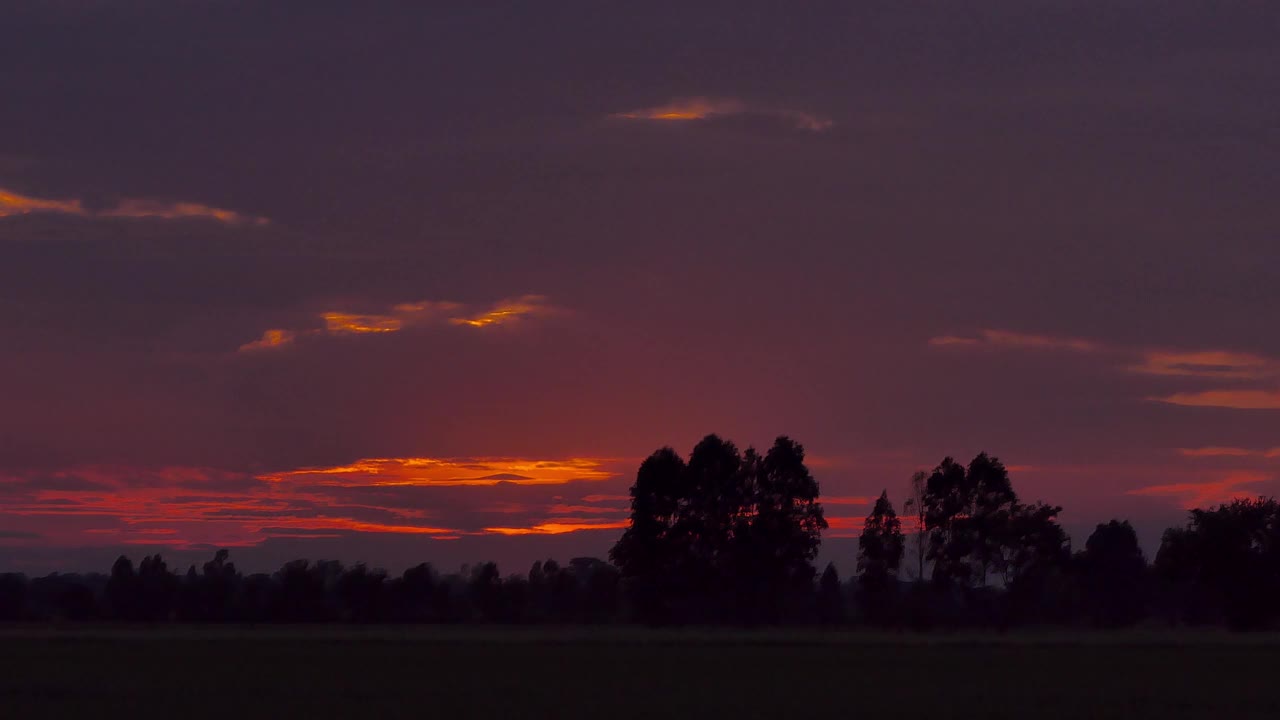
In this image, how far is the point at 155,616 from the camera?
110812 mm

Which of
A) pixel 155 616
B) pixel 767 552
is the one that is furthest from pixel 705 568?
pixel 155 616

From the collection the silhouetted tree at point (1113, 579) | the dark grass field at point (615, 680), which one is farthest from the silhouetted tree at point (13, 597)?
the silhouetted tree at point (1113, 579)

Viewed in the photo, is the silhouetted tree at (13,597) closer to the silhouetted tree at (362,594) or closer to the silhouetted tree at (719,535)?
the silhouetted tree at (362,594)

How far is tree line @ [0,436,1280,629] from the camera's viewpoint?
322 feet

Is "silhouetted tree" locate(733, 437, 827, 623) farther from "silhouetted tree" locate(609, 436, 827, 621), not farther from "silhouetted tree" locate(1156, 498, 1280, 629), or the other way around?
"silhouetted tree" locate(1156, 498, 1280, 629)

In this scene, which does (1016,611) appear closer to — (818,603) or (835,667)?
(818,603)

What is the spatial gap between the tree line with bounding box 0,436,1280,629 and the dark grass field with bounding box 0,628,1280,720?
3260 cm

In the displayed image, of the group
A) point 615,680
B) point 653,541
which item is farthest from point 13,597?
point 615,680

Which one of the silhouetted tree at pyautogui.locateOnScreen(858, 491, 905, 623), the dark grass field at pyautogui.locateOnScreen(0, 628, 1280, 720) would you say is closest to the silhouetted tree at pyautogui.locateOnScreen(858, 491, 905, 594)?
the silhouetted tree at pyautogui.locateOnScreen(858, 491, 905, 623)

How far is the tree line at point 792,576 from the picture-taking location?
9819 cm

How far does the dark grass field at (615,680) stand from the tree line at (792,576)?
107ft

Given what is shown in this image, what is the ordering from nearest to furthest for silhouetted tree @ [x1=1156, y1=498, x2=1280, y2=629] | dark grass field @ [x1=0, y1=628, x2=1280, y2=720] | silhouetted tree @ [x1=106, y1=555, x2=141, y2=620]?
dark grass field @ [x1=0, y1=628, x2=1280, y2=720]
silhouetted tree @ [x1=1156, y1=498, x2=1280, y2=629]
silhouetted tree @ [x1=106, y1=555, x2=141, y2=620]

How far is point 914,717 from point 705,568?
71.1m

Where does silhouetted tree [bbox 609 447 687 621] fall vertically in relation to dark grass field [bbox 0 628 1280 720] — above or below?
above
